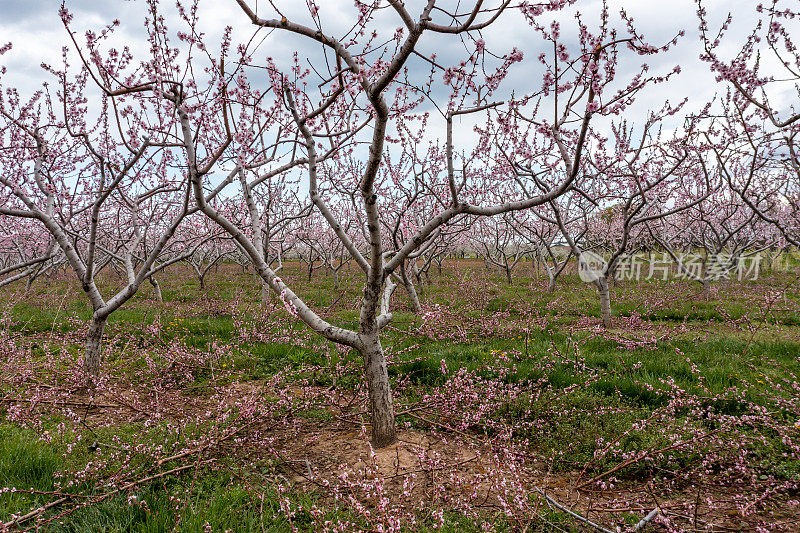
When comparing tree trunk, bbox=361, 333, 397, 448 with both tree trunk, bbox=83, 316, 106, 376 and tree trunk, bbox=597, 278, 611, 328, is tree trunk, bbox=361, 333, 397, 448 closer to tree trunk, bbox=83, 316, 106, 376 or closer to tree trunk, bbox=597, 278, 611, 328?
tree trunk, bbox=83, 316, 106, 376

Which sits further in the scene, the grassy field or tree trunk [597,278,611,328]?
tree trunk [597,278,611,328]

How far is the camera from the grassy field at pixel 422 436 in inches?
121

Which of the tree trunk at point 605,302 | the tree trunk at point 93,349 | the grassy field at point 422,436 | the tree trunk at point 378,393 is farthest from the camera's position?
the tree trunk at point 605,302

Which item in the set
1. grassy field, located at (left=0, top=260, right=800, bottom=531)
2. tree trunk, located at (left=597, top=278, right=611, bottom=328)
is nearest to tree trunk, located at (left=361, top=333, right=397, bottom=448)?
grassy field, located at (left=0, top=260, right=800, bottom=531)

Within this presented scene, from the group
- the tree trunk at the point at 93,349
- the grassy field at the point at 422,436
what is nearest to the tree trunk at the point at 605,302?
the grassy field at the point at 422,436

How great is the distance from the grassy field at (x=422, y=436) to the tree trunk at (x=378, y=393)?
0.15 metres

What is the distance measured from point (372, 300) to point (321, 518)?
5.93 ft

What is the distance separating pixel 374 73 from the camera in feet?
11.5

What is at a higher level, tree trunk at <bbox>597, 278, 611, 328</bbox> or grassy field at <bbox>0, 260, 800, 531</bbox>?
tree trunk at <bbox>597, 278, 611, 328</bbox>

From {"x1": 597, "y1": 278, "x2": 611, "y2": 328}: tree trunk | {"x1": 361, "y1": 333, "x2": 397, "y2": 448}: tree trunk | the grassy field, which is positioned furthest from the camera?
{"x1": 597, "y1": 278, "x2": 611, "y2": 328}: tree trunk

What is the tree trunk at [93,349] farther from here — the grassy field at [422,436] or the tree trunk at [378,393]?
the tree trunk at [378,393]

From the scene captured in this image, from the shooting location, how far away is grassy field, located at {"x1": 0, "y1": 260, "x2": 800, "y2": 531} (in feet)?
10.1

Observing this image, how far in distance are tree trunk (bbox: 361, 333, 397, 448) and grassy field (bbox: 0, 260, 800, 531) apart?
149 millimetres

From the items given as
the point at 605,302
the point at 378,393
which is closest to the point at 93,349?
the point at 378,393
